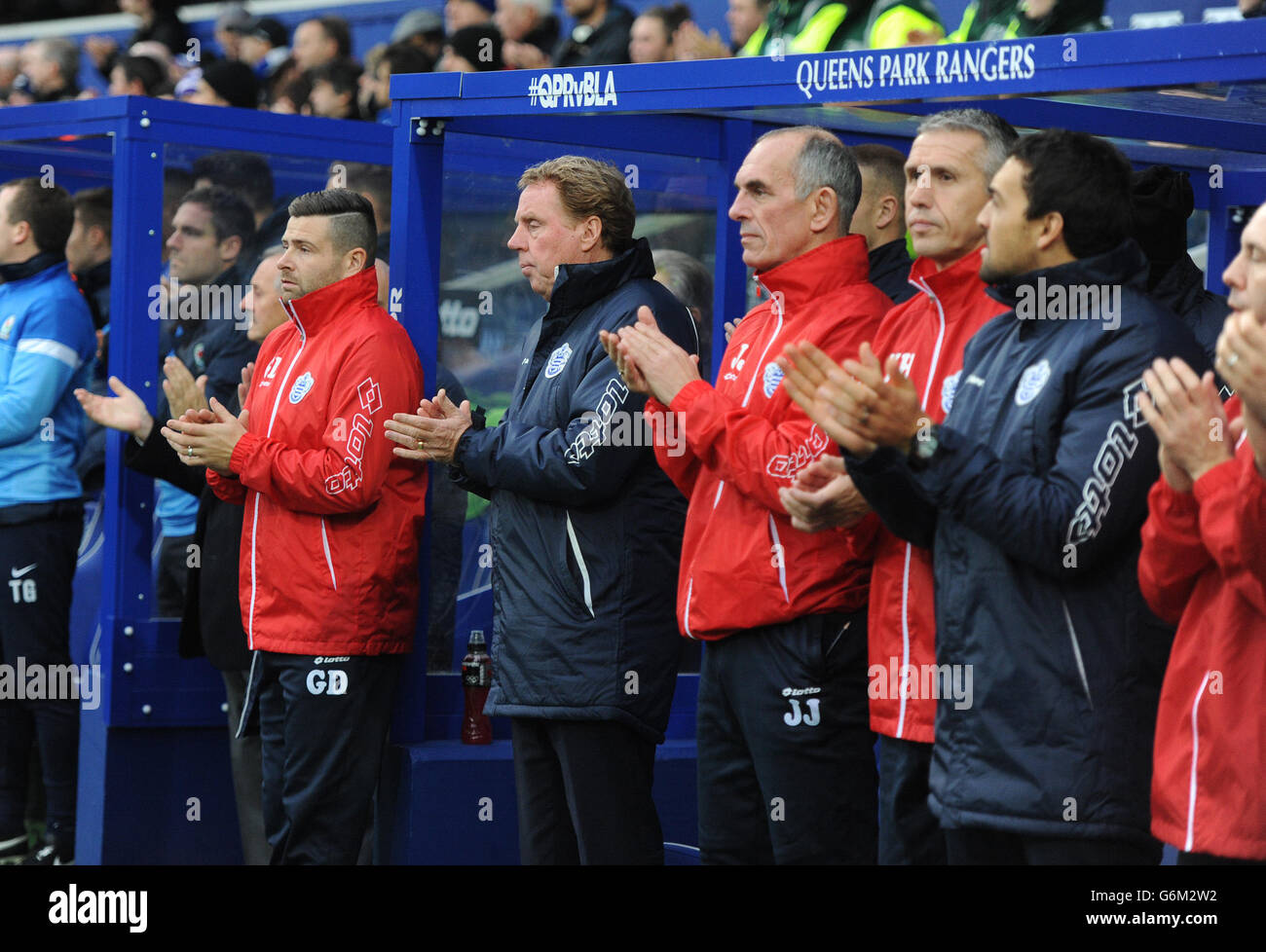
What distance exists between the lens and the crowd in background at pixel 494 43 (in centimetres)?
631

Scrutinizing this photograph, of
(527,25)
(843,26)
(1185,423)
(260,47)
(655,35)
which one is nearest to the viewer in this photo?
(1185,423)

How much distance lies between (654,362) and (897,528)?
76 cm

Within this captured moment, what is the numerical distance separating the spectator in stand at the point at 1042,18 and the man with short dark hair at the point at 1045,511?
2.61 metres

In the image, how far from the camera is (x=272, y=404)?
493cm

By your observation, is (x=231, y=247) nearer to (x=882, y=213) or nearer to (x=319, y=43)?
(x=882, y=213)

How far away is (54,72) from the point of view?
9359 mm

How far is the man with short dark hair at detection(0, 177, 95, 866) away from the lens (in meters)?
5.97

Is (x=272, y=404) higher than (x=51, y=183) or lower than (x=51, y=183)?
lower

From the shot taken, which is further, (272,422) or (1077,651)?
(272,422)

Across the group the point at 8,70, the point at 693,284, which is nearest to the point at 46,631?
the point at 693,284

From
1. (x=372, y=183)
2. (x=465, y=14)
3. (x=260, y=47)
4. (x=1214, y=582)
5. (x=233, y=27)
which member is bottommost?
(x=1214, y=582)
